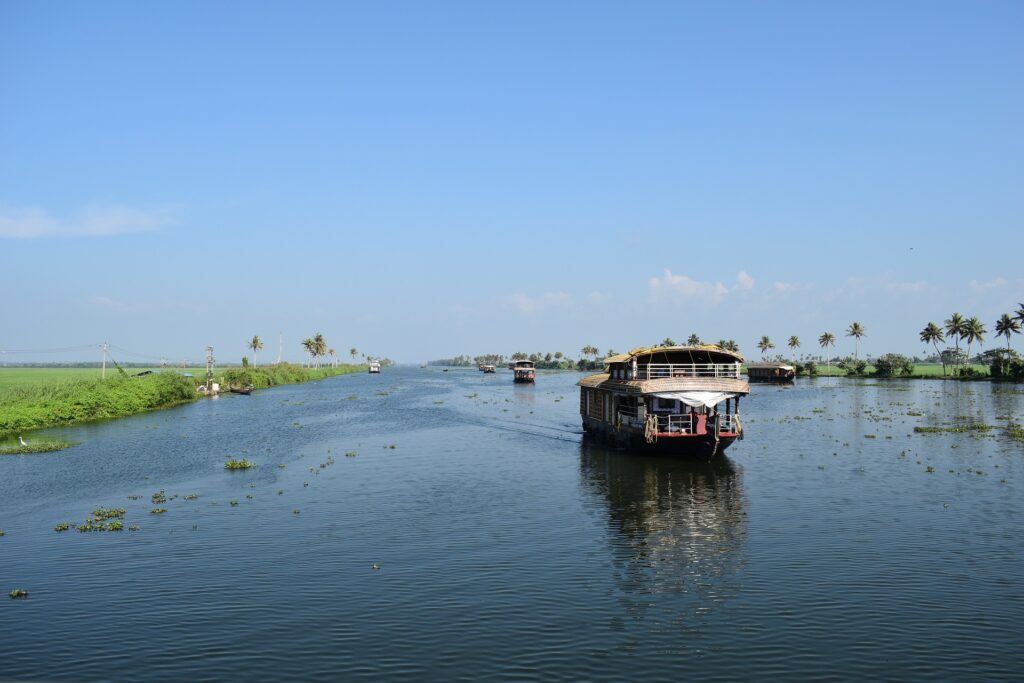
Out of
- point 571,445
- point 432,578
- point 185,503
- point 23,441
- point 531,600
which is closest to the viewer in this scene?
point 531,600

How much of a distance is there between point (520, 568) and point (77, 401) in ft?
233

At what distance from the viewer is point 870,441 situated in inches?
2477

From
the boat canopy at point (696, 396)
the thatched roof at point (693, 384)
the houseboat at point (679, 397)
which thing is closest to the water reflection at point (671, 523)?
the houseboat at point (679, 397)

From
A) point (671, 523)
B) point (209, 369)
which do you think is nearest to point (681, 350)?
point (671, 523)

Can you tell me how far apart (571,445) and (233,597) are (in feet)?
139

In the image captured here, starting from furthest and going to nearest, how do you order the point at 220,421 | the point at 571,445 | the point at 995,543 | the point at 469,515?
the point at 220,421 < the point at 571,445 < the point at 469,515 < the point at 995,543

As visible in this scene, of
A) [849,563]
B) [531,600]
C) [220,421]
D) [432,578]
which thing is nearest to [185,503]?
[432,578]

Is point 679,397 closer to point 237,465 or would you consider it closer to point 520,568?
point 520,568

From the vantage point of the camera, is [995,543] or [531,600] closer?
[531,600]

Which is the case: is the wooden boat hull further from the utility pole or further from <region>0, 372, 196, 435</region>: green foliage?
the utility pole

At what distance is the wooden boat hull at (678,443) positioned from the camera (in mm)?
48203

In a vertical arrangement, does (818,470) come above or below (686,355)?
below

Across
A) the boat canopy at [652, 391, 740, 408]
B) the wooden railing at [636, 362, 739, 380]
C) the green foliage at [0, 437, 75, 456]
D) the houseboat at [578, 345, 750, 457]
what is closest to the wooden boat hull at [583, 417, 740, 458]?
the houseboat at [578, 345, 750, 457]

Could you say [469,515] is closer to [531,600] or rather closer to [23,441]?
[531,600]
